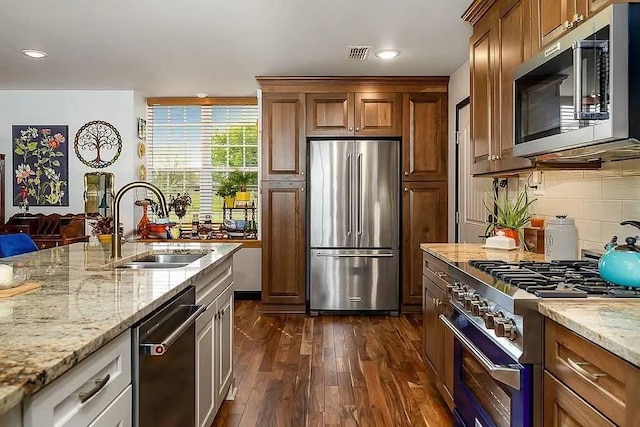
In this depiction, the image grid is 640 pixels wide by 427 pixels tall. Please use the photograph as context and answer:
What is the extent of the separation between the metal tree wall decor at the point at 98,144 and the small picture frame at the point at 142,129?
0.84ft

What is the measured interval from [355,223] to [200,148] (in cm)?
234

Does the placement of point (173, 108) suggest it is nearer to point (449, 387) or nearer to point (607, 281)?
point (449, 387)

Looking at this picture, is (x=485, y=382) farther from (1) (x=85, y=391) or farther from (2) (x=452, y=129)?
(2) (x=452, y=129)

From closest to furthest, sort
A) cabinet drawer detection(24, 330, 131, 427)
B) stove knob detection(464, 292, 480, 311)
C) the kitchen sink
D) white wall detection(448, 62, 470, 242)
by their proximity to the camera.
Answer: cabinet drawer detection(24, 330, 131, 427)
stove knob detection(464, 292, 480, 311)
the kitchen sink
white wall detection(448, 62, 470, 242)

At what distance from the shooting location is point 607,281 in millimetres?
1787

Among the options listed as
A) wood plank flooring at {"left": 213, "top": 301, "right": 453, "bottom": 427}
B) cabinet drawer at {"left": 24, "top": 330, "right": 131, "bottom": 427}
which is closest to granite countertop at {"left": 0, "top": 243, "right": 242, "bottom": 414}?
cabinet drawer at {"left": 24, "top": 330, "right": 131, "bottom": 427}

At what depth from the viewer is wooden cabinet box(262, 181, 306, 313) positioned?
5.12 metres

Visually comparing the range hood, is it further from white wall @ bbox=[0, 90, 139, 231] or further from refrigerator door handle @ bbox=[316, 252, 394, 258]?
white wall @ bbox=[0, 90, 139, 231]

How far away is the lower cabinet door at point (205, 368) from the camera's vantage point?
2197 millimetres

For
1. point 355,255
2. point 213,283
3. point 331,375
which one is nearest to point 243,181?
point 355,255

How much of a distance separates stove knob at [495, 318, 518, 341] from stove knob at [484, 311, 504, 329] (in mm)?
38

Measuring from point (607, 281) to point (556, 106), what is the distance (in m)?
0.68

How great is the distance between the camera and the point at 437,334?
290cm

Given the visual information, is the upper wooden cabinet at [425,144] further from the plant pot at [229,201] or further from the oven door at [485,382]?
the oven door at [485,382]
